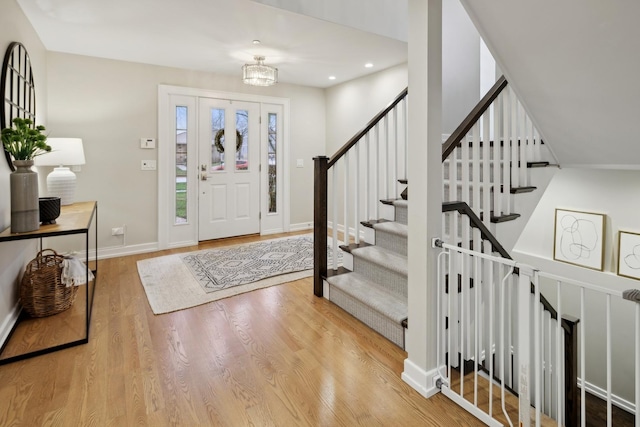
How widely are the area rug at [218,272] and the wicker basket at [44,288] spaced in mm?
632

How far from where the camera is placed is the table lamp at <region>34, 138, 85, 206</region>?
10.4 feet

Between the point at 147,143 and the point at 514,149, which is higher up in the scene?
the point at 147,143

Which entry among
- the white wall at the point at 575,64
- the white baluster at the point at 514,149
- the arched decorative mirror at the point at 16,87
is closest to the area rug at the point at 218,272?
the arched decorative mirror at the point at 16,87

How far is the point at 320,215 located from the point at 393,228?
0.62 m

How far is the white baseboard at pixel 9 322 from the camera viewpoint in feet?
7.37

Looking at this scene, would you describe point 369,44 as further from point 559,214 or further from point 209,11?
point 559,214

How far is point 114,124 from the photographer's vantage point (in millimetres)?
4160

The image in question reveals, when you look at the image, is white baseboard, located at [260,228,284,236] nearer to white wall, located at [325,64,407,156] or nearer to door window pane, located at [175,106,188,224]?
door window pane, located at [175,106,188,224]

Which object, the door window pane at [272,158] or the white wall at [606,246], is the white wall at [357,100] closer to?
the door window pane at [272,158]

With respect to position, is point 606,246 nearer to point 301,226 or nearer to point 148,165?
point 301,226

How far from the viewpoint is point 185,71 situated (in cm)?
459

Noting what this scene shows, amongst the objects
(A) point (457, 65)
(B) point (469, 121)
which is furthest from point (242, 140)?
(B) point (469, 121)

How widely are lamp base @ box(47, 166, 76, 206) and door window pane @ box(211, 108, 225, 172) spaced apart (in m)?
1.87

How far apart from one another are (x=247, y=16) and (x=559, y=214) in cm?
354
